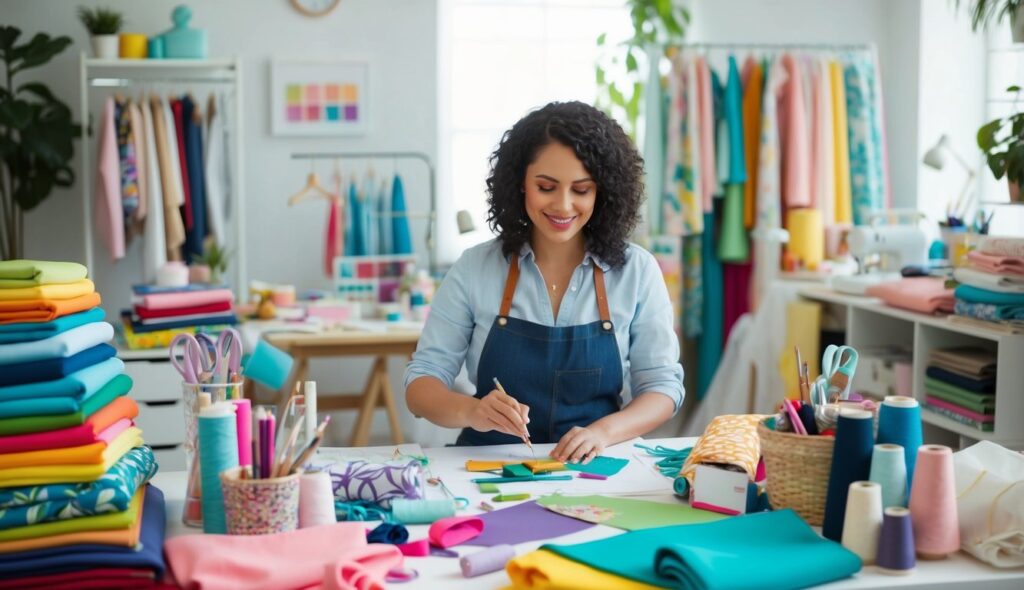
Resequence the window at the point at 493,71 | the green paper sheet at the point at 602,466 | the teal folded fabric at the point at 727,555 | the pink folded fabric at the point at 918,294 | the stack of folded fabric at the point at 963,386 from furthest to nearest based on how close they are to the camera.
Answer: the window at the point at 493,71 → the pink folded fabric at the point at 918,294 → the stack of folded fabric at the point at 963,386 → the green paper sheet at the point at 602,466 → the teal folded fabric at the point at 727,555

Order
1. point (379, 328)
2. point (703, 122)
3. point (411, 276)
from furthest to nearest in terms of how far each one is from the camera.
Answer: point (703, 122) < point (411, 276) < point (379, 328)

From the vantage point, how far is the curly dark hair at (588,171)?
239 cm

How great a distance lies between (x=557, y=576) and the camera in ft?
4.81

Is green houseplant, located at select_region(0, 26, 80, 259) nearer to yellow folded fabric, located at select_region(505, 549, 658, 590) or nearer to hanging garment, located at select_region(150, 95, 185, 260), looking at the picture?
hanging garment, located at select_region(150, 95, 185, 260)

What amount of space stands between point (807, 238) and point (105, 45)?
3082 millimetres

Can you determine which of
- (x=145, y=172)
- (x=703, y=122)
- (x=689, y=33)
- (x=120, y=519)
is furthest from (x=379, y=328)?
(x=120, y=519)

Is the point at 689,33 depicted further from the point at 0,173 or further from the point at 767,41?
the point at 0,173

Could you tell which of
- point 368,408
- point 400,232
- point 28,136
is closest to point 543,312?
point 368,408

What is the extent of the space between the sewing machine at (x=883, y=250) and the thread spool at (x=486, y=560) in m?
2.84

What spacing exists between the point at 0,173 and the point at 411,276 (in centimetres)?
182

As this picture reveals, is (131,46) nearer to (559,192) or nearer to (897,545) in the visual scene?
(559,192)

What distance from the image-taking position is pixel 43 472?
1.52 m

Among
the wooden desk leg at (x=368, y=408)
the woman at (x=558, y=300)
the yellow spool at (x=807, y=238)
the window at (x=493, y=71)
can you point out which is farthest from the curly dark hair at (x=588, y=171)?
the window at (x=493, y=71)

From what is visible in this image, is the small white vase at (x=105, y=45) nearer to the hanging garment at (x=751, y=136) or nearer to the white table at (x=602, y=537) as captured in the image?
the hanging garment at (x=751, y=136)
